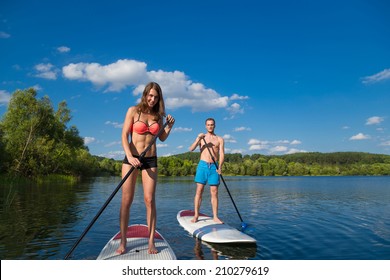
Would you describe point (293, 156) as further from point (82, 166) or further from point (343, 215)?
point (343, 215)

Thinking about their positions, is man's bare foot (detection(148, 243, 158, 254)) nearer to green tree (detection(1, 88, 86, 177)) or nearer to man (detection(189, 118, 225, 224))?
man (detection(189, 118, 225, 224))

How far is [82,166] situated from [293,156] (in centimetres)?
12605

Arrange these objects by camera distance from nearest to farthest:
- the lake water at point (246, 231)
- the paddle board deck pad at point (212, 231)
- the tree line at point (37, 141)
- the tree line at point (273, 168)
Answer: the lake water at point (246, 231)
the paddle board deck pad at point (212, 231)
the tree line at point (37, 141)
the tree line at point (273, 168)

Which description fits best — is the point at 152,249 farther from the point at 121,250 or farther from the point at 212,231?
the point at 212,231

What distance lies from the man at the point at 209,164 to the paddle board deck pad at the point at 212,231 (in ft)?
0.94

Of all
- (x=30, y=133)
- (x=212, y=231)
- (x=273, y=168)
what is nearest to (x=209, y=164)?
(x=212, y=231)

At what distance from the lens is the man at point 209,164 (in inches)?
318

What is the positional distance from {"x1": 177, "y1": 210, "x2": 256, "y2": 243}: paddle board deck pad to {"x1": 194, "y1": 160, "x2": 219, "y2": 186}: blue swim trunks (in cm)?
112

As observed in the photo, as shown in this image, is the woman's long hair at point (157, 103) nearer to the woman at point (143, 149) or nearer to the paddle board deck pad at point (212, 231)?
the woman at point (143, 149)

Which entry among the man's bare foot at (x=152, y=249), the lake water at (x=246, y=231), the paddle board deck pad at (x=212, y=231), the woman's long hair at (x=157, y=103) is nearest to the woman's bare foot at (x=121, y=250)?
the man's bare foot at (x=152, y=249)

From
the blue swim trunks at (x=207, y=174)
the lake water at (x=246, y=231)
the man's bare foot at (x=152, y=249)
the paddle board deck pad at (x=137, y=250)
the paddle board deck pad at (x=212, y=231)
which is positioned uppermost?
the blue swim trunks at (x=207, y=174)
